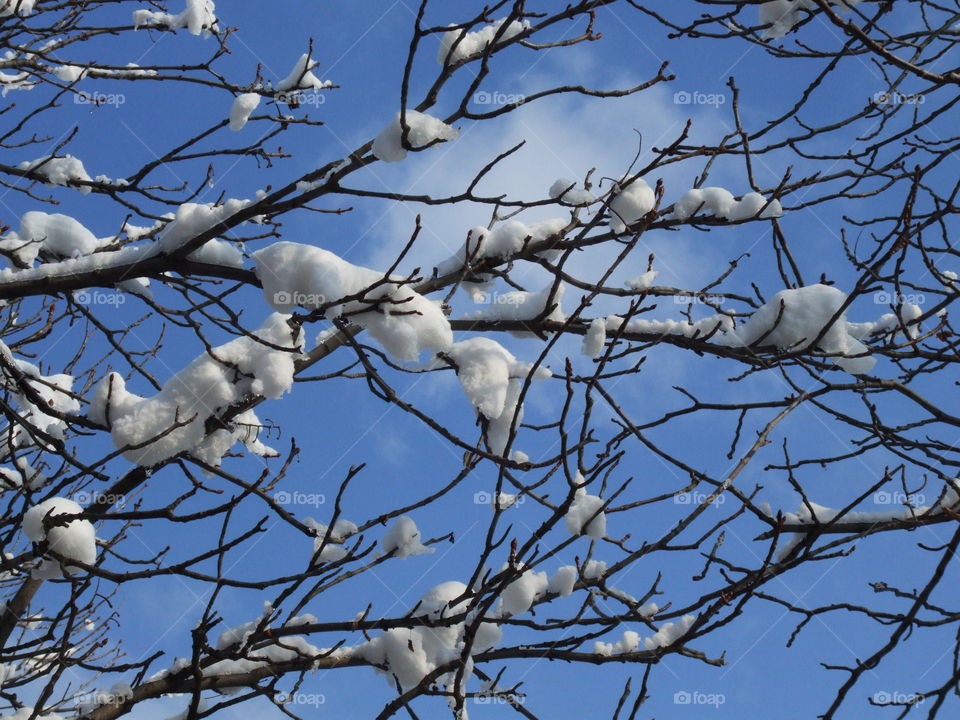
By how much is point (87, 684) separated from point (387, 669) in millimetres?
4124

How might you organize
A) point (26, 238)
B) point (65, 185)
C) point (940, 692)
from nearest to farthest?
1. point (940, 692)
2. point (26, 238)
3. point (65, 185)

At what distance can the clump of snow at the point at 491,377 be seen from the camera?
8.82ft

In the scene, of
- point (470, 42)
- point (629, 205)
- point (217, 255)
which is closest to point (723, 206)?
point (629, 205)

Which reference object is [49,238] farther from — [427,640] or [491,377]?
[427,640]

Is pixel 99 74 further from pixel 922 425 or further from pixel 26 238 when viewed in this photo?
pixel 922 425

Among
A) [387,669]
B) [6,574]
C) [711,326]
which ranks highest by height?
[6,574]

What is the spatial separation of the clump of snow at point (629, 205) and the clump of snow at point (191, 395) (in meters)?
1.35

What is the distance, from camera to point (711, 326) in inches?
115

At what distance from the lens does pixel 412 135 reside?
8.13 ft

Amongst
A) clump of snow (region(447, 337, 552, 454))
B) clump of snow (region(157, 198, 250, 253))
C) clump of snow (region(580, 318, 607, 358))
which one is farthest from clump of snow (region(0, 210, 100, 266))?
clump of snow (region(580, 318, 607, 358))

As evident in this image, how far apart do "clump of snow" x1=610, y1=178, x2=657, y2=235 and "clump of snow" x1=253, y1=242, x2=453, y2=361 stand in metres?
0.86

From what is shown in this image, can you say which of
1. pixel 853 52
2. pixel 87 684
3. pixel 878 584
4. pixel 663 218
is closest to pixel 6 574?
pixel 87 684

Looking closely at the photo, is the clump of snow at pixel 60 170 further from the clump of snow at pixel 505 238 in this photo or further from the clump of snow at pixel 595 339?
the clump of snow at pixel 595 339

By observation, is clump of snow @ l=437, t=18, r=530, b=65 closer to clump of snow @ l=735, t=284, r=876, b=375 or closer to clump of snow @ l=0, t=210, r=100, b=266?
clump of snow @ l=735, t=284, r=876, b=375
